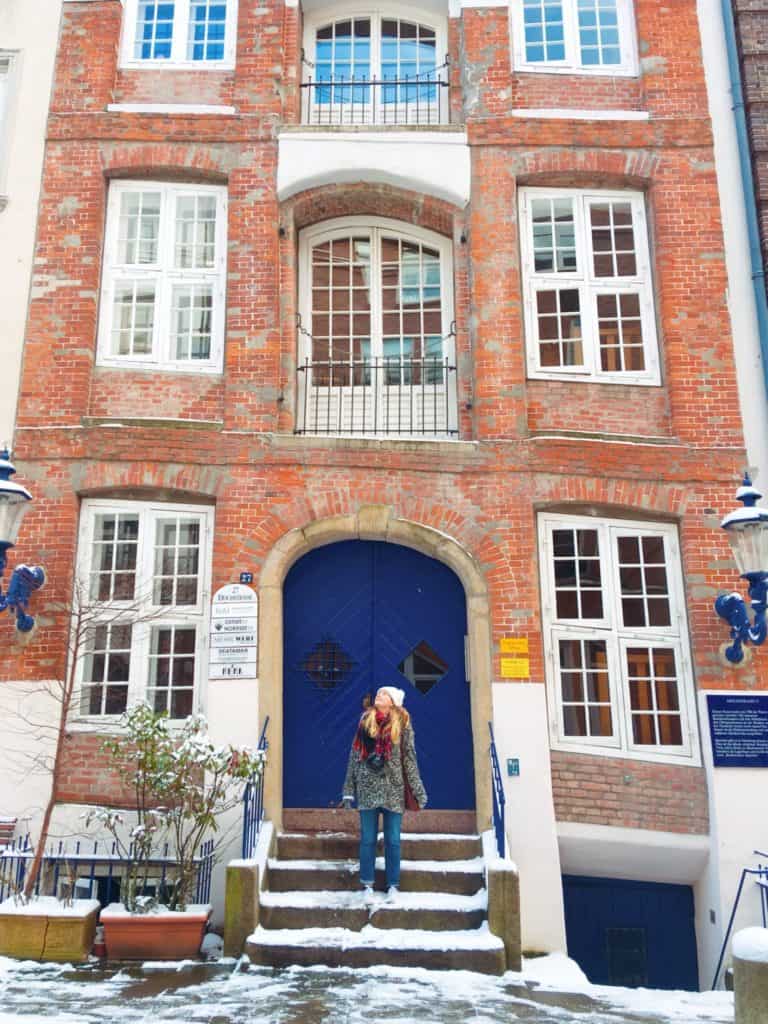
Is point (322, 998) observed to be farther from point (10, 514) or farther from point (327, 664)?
point (10, 514)

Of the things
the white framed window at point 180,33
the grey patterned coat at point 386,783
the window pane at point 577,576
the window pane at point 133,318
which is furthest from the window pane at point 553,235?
the grey patterned coat at point 386,783

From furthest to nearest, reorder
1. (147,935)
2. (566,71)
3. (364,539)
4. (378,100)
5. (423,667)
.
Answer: (378,100)
(566,71)
(364,539)
(423,667)
(147,935)

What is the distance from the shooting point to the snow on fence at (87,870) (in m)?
8.30

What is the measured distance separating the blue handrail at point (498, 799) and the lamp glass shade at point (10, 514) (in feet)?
16.2

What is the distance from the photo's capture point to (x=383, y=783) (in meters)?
8.11

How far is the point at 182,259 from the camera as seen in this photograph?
442 inches

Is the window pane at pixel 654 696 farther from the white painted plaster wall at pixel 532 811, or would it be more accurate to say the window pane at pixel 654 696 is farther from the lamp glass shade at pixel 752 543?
the lamp glass shade at pixel 752 543

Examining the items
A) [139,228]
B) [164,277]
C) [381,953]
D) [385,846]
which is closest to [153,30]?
[139,228]

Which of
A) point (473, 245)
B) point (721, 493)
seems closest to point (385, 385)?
point (473, 245)

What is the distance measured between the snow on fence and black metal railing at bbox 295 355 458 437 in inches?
189

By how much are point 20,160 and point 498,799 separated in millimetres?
9012

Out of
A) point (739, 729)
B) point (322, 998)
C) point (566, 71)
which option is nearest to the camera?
point (322, 998)

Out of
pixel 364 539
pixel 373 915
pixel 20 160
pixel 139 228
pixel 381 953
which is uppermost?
pixel 20 160

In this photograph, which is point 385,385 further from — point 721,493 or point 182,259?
point 721,493
